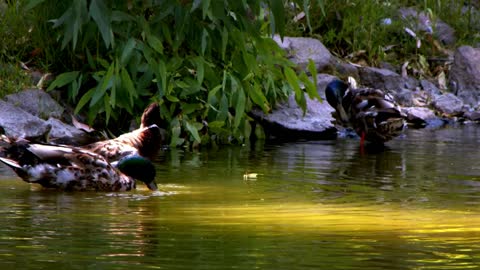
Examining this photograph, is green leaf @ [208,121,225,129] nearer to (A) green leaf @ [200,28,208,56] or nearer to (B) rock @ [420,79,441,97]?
(A) green leaf @ [200,28,208,56]

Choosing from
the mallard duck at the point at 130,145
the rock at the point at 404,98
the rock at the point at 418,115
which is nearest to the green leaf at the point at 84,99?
the mallard duck at the point at 130,145

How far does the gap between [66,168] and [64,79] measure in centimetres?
366

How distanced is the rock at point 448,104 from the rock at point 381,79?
0.50m

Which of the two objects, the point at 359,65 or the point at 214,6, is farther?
the point at 359,65

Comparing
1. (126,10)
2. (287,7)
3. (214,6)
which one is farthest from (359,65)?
(214,6)

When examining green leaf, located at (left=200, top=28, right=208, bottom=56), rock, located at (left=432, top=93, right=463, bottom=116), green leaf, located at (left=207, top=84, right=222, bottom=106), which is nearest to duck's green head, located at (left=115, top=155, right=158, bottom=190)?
green leaf, located at (left=200, top=28, right=208, bottom=56)

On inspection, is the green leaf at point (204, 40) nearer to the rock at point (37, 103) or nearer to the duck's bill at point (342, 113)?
the rock at point (37, 103)

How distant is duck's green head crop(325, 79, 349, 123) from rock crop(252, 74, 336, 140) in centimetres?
35

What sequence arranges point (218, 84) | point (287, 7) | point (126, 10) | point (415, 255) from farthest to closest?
point (287, 7), point (218, 84), point (126, 10), point (415, 255)

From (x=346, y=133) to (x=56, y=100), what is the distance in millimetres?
3627

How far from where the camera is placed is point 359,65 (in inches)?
631

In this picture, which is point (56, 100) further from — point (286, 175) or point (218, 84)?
point (286, 175)

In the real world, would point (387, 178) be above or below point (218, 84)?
below

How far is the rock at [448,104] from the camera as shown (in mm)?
16016
